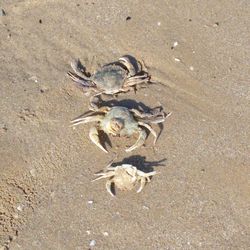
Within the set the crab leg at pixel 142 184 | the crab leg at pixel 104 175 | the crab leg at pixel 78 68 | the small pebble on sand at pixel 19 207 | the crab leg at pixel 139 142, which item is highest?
the crab leg at pixel 78 68

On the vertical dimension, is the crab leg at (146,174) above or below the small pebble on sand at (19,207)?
above

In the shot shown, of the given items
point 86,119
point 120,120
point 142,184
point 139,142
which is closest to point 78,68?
point 86,119

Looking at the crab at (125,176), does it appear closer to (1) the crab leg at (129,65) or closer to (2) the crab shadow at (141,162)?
(2) the crab shadow at (141,162)

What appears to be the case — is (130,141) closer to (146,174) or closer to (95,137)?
(95,137)

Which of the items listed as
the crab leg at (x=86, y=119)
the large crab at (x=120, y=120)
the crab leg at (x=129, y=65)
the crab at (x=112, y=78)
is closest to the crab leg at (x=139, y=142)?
the large crab at (x=120, y=120)

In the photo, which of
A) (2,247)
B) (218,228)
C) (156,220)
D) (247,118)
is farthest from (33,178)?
(247,118)

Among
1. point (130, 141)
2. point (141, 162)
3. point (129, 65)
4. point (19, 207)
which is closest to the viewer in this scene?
point (19, 207)
